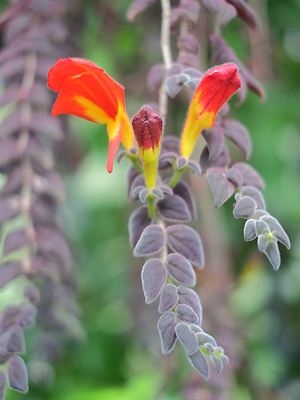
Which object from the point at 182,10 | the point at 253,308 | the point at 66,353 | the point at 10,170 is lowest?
the point at 253,308

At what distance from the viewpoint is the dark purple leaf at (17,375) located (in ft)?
3.02

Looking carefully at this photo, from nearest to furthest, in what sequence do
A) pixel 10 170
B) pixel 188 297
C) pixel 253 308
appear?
pixel 188 297
pixel 10 170
pixel 253 308

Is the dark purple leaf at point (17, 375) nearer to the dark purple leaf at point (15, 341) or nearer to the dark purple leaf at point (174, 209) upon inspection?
the dark purple leaf at point (15, 341)

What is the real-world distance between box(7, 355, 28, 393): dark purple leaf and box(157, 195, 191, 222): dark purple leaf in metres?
0.25

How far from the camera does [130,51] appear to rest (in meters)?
2.08

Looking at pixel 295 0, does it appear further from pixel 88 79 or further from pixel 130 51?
pixel 88 79

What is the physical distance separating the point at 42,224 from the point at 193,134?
37 centimetres

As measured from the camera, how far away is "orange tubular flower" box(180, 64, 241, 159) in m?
0.94

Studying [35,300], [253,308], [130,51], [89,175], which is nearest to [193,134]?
[35,300]

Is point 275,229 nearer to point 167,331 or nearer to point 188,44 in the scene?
point 167,331

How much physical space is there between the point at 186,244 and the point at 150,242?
0.17 ft

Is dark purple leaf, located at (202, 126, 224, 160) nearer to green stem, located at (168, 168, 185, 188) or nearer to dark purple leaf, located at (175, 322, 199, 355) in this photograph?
green stem, located at (168, 168, 185, 188)

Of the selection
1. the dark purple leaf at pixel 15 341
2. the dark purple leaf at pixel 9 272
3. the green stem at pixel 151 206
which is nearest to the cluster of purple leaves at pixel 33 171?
the dark purple leaf at pixel 9 272

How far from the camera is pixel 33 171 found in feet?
4.16
